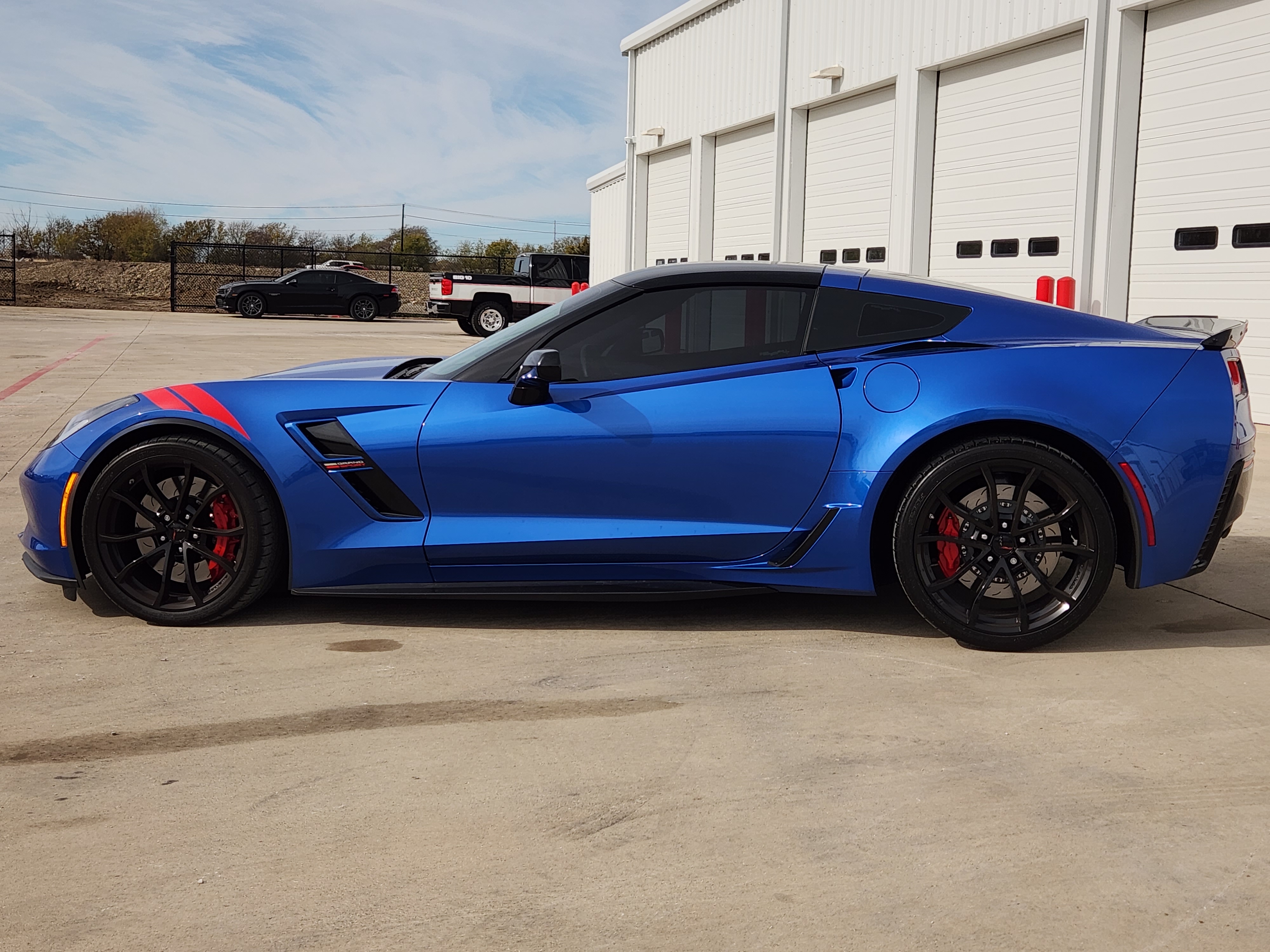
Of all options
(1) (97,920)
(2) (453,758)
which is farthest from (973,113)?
(1) (97,920)

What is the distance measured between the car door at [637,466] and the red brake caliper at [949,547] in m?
0.44

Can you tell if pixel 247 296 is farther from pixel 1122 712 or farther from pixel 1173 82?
pixel 1122 712

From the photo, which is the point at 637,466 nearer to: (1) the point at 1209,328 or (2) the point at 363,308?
(1) the point at 1209,328

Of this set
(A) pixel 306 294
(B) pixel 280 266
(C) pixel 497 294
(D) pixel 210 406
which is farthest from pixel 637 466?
(B) pixel 280 266

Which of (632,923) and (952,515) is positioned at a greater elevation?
(952,515)

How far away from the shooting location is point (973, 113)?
559 inches

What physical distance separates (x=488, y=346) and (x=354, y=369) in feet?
2.37

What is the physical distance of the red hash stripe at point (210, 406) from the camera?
13.9 feet

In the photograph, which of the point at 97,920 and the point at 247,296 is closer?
the point at 97,920

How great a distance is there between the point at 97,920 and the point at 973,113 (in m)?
13.8

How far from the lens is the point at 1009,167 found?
44.6ft

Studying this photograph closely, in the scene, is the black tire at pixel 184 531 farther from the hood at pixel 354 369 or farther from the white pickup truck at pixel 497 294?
the white pickup truck at pixel 497 294

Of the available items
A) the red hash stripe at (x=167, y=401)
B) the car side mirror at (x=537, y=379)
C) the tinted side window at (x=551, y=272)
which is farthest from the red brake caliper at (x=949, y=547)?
the tinted side window at (x=551, y=272)

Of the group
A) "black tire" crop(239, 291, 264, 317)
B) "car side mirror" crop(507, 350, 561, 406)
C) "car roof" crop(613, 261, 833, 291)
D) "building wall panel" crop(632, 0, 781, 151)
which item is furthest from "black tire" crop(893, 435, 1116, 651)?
"black tire" crop(239, 291, 264, 317)
